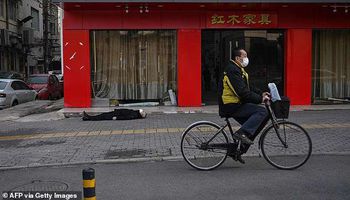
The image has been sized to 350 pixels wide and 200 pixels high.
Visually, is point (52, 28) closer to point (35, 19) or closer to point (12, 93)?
point (35, 19)

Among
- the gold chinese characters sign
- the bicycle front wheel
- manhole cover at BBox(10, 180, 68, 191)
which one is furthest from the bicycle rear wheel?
the gold chinese characters sign

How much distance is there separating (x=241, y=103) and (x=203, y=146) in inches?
35.1

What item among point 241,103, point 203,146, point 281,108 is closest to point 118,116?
point 203,146

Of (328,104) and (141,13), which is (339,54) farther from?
(141,13)

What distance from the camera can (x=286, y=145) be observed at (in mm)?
7496

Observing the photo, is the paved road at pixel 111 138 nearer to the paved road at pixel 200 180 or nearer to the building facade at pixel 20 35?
the paved road at pixel 200 180

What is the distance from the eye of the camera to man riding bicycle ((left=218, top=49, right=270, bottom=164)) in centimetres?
715

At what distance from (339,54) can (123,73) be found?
8.04 meters

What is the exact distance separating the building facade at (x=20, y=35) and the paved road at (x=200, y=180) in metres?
30.9

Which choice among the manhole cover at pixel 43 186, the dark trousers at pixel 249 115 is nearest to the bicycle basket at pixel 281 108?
the dark trousers at pixel 249 115

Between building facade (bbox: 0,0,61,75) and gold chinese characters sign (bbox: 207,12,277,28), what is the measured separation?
2336 centimetres

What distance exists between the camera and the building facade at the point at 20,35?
38.0 metres

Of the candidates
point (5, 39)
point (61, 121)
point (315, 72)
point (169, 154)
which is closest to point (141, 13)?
point (61, 121)

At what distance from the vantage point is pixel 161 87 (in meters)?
17.3
